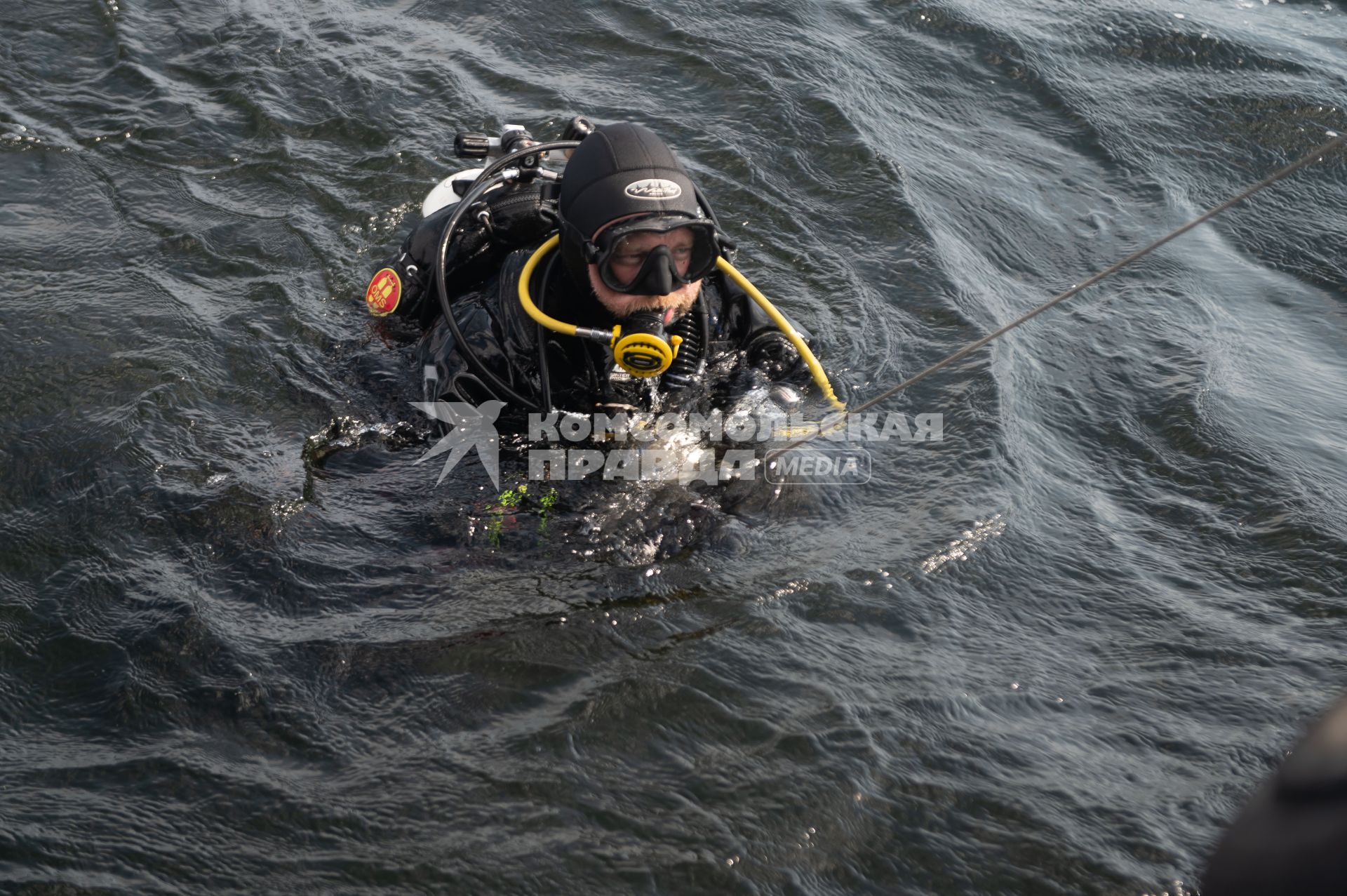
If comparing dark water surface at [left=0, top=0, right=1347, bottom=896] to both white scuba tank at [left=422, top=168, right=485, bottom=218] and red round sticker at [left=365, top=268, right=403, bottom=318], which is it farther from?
white scuba tank at [left=422, top=168, right=485, bottom=218]

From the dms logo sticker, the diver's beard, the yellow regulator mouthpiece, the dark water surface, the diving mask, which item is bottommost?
the dark water surface

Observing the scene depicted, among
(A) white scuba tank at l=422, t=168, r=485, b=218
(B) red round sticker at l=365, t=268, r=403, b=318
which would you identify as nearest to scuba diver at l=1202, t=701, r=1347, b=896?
(B) red round sticker at l=365, t=268, r=403, b=318

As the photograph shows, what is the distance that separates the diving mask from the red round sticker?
1094 millimetres

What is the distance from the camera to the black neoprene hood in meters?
3.45

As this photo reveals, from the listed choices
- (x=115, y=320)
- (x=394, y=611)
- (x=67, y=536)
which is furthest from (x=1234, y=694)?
(x=115, y=320)

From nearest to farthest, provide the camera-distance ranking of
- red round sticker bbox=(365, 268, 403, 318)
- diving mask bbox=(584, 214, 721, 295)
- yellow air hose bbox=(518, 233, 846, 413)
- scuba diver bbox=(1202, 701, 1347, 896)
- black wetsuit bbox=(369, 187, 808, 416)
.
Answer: scuba diver bbox=(1202, 701, 1347, 896) → diving mask bbox=(584, 214, 721, 295) → yellow air hose bbox=(518, 233, 846, 413) → black wetsuit bbox=(369, 187, 808, 416) → red round sticker bbox=(365, 268, 403, 318)

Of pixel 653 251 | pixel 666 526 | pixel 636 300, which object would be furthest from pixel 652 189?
pixel 666 526

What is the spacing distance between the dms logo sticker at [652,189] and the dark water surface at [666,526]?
886 mm

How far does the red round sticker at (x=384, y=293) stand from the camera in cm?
430

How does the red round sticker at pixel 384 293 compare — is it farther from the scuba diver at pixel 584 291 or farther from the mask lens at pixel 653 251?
the mask lens at pixel 653 251

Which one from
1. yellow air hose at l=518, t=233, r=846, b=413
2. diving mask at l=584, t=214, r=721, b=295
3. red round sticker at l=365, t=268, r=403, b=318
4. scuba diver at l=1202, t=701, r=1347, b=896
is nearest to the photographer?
scuba diver at l=1202, t=701, r=1347, b=896

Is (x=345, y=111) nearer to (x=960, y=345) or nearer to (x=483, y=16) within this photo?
(x=483, y=16)

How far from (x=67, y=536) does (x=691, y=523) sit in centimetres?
183

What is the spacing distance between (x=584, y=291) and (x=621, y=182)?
1.21ft
